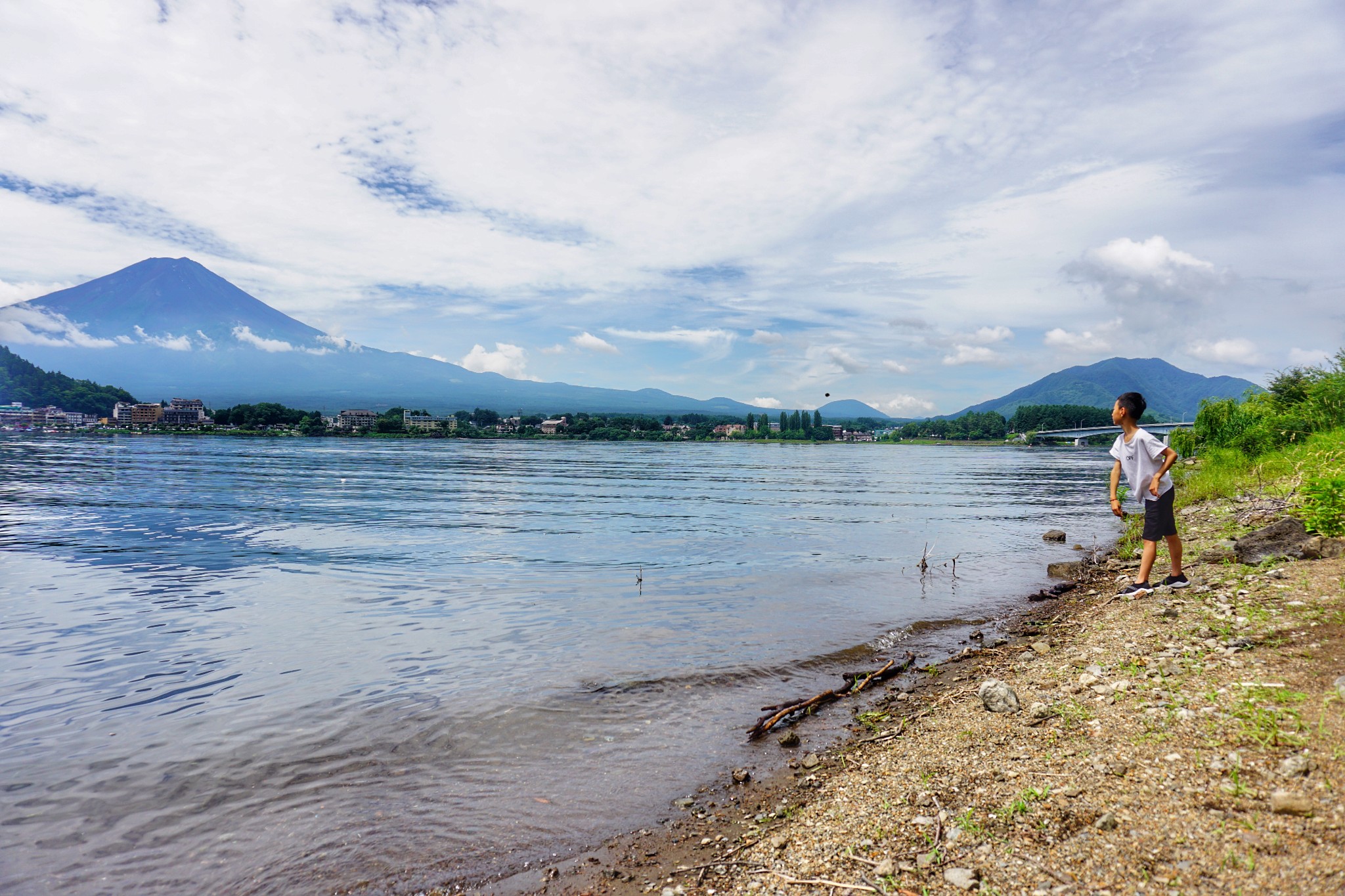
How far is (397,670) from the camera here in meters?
11.3

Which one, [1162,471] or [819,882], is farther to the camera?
[1162,471]

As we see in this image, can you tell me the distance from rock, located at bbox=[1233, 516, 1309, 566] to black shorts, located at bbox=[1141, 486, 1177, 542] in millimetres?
2287

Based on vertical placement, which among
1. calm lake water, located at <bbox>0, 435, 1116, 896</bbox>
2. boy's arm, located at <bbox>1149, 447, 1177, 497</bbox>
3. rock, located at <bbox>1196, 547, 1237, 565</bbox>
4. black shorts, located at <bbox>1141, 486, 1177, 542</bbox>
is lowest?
calm lake water, located at <bbox>0, 435, 1116, 896</bbox>

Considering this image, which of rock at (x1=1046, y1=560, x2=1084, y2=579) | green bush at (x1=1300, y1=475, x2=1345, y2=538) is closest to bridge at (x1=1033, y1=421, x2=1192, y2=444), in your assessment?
rock at (x1=1046, y1=560, x2=1084, y2=579)

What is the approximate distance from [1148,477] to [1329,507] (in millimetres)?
3836

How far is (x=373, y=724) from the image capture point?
29.8 ft

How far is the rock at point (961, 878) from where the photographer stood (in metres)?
4.28

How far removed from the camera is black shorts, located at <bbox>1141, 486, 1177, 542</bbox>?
10805 mm

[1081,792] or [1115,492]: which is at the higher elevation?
[1115,492]

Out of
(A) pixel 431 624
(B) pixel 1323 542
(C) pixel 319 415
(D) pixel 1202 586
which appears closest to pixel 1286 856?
(D) pixel 1202 586

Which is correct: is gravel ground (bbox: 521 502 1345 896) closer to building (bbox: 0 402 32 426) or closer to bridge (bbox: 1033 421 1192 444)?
bridge (bbox: 1033 421 1192 444)

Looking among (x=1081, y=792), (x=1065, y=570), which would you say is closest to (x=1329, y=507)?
(x=1065, y=570)

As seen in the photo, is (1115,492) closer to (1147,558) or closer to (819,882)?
(1147,558)

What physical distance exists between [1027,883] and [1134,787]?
4.67ft
